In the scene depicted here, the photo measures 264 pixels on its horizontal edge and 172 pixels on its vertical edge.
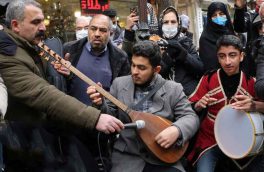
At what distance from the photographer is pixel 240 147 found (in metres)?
3.58

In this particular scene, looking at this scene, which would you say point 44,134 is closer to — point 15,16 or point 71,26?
point 15,16

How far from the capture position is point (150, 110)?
3.55m

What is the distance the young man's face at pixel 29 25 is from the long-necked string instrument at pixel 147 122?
0.14 meters

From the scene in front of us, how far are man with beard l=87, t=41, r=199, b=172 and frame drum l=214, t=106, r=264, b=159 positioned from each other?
0.94 feet

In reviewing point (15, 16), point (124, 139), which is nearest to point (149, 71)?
point (124, 139)

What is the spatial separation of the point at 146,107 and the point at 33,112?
106cm

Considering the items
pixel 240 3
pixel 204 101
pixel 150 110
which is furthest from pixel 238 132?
pixel 240 3

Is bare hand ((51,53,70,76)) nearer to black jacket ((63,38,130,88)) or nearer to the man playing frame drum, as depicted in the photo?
black jacket ((63,38,130,88))

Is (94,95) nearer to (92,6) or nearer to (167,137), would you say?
(167,137)

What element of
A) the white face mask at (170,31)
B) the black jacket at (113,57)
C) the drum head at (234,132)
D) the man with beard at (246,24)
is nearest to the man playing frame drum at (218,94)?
the drum head at (234,132)

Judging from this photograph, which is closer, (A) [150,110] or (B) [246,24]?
(A) [150,110]

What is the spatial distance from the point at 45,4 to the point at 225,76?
9070 mm

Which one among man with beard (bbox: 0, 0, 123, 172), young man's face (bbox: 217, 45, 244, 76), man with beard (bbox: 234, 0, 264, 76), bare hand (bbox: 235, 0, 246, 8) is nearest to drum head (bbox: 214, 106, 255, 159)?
young man's face (bbox: 217, 45, 244, 76)

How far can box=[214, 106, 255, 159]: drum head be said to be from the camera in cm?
351
